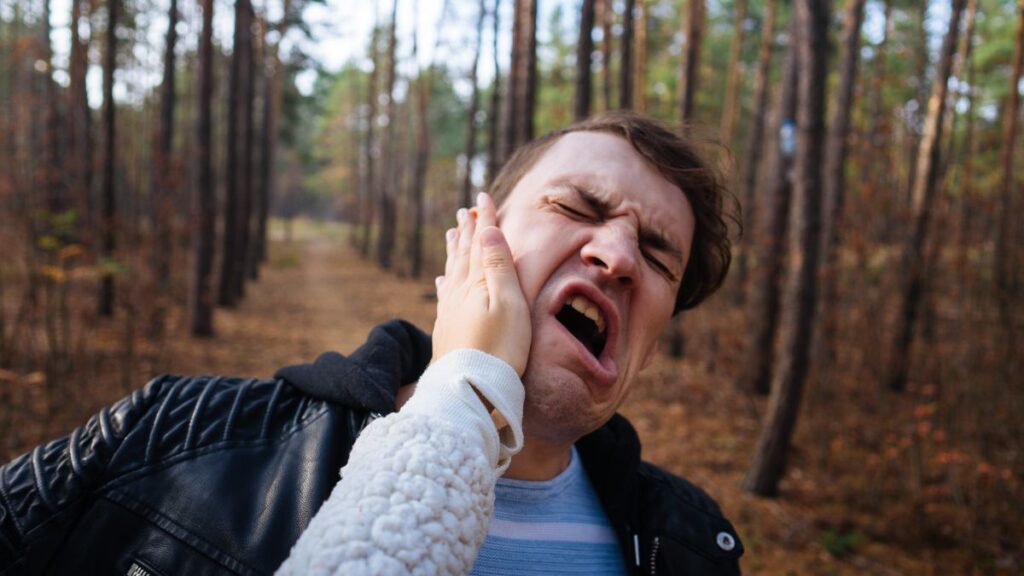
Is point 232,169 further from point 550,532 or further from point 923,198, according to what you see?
point 550,532

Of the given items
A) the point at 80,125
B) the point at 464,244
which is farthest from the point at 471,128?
the point at 464,244

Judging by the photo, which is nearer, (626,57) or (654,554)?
(654,554)

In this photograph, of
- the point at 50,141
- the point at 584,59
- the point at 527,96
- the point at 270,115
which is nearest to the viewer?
the point at 50,141

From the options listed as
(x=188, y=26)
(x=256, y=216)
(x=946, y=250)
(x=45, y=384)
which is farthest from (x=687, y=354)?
(x=188, y=26)

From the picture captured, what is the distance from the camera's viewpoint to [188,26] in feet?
70.2

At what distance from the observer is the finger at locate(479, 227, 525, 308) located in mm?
1262

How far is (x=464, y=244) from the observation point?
1.46 m

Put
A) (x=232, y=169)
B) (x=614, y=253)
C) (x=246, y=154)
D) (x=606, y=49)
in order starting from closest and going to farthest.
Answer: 1. (x=614, y=253)
2. (x=232, y=169)
3. (x=606, y=49)
4. (x=246, y=154)

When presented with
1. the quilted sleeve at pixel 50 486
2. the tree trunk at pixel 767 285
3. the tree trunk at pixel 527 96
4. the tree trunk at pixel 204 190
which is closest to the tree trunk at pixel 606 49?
the tree trunk at pixel 527 96

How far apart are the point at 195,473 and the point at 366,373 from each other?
1.35 feet

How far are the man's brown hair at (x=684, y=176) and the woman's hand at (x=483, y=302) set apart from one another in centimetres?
49

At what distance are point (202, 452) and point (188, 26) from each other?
81.3 feet

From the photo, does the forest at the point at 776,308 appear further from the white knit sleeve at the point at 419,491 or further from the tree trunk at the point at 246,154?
the white knit sleeve at the point at 419,491

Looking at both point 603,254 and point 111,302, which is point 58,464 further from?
point 111,302
